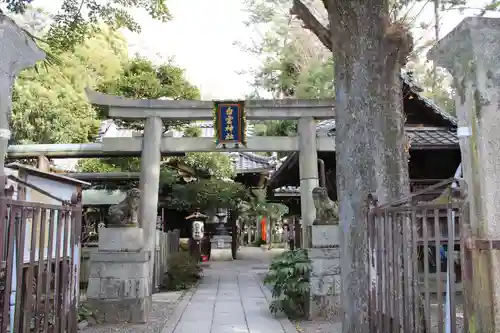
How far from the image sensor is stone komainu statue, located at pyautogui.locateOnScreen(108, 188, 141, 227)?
778cm

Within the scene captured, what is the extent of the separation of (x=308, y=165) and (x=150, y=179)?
3.61 metres

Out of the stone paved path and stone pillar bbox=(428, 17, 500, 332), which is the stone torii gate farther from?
stone pillar bbox=(428, 17, 500, 332)

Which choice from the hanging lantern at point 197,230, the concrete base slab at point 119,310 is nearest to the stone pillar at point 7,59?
the concrete base slab at point 119,310

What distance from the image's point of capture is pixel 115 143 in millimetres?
10438

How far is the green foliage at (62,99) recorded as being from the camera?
1516 centimetres

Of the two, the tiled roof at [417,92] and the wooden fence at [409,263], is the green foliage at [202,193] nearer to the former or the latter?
the tiled roof at [417,92]

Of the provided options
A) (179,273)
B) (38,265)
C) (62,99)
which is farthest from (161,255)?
(62,99)

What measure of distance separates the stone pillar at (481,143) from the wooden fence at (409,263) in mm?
114

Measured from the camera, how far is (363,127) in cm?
455

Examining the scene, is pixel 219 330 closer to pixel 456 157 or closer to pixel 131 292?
pixel 131 292

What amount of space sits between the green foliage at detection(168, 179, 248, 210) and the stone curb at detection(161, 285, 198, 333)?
5840mm

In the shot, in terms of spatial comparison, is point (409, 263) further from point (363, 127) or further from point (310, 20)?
point (310, 20)

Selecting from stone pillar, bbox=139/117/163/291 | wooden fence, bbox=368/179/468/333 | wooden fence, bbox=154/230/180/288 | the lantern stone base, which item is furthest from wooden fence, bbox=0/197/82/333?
wooden fence, bbox=154/230/180/288

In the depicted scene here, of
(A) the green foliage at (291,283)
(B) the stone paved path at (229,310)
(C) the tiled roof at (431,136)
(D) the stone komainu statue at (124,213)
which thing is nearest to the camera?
(B) the stone paved path at (229,310)
